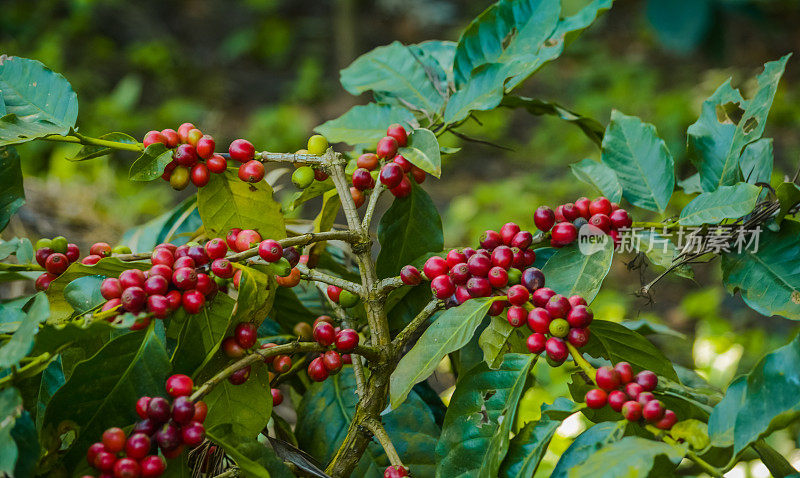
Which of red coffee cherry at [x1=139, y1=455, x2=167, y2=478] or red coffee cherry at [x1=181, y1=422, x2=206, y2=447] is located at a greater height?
red coffee cherry at [x1=181, y1=422, x2=206, y2=447]

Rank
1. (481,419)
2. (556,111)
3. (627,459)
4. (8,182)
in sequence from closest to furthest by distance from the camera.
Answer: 1. (627,459)
2. (481,419)
3. (8,182)
4. (556,111)

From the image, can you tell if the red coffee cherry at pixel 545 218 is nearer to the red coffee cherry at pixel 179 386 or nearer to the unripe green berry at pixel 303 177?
the unripe green berry at pixel 303 177

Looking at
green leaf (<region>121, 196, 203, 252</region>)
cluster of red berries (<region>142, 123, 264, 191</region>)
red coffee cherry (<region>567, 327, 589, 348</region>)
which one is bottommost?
green leaf (<region>121, 196, 203, 252</region>)

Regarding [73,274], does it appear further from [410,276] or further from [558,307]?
[558,307]

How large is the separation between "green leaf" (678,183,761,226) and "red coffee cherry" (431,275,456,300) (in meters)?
0.21

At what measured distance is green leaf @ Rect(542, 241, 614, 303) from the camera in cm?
52

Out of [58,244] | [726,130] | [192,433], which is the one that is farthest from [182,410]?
[726,130]

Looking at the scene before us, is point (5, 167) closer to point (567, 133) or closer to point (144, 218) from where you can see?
point (144, 218)

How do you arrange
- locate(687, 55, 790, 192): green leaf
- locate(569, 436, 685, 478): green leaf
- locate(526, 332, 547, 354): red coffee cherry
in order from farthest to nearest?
locate(687, 55, 790, 192): green leaf
locate(526, 332, 547, 354): red coffee cherry
locate(569, 436, 685, 478): green leaf

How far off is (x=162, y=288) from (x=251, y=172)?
126mm

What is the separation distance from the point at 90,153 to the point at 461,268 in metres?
0.31

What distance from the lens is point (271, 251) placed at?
459mm

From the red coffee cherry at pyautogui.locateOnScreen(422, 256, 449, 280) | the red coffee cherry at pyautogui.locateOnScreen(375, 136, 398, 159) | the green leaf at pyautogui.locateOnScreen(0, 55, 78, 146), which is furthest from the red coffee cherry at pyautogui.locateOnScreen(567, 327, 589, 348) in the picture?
the green leaf at pyautogui.locateOnScreen(0, 55, 78, 146)

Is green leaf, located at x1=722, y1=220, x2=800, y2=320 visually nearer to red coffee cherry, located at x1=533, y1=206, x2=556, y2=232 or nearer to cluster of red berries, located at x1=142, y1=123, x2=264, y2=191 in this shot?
red coffee cherry, located at x1=533, y1=206, x2=556, y2=232
